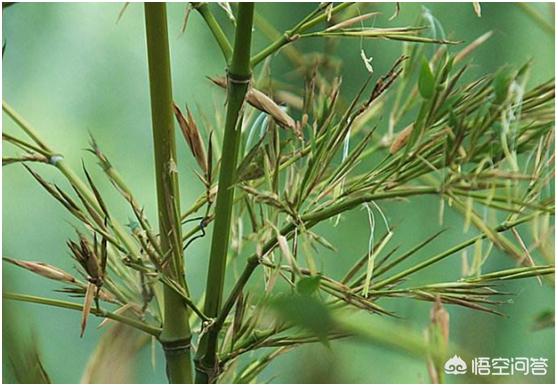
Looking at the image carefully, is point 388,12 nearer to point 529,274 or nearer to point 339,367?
point 529,274

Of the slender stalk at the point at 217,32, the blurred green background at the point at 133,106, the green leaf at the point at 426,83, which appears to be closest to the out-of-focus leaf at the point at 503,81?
the green leaf at the point at 426,83

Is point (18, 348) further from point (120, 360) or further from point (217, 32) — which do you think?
point (217, 32)

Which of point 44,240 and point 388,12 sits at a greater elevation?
point 388,12

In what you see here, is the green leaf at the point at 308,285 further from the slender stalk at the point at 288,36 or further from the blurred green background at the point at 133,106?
the blurred green background at the point at 133,106

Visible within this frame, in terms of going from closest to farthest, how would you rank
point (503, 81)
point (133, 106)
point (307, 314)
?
point (307, 314) → point (503, 81) → point (133, 106)

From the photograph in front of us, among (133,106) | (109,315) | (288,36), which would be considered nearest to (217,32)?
(288,36)

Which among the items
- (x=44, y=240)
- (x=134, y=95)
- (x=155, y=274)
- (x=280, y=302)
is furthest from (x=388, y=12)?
(x=280, y=302)

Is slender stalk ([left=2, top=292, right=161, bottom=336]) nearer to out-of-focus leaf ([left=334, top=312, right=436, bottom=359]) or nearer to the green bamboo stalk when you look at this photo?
the green bamboo stalk
